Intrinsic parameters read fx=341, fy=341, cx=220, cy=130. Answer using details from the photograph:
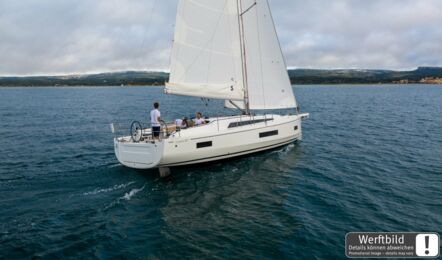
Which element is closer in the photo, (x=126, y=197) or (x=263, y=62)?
(x=126, y=197)

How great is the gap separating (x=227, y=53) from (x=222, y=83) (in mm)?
1900

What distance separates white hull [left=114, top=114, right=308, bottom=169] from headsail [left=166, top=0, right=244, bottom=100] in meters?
2.17

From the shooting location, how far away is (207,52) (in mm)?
21016

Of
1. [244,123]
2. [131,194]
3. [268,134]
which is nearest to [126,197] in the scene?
[131,194]

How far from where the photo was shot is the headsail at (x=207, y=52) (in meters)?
20.0

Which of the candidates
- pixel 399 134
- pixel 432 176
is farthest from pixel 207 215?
pixel 399 134

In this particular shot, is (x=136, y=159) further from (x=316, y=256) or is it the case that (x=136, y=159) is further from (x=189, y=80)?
(x=316, y=256)

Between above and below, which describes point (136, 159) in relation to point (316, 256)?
above

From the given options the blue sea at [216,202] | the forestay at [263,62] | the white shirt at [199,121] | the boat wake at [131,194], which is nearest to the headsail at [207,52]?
the forestay at [263,62]

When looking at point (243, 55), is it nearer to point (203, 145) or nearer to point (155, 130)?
point (203, 145)

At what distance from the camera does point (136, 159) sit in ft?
57.0

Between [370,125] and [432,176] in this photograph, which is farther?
[370,125]

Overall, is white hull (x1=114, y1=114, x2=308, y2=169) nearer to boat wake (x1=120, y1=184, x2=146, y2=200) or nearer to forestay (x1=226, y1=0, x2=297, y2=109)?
forestay (x1=226, y1=0, x2=297, y2=109)

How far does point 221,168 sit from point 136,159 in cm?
487
